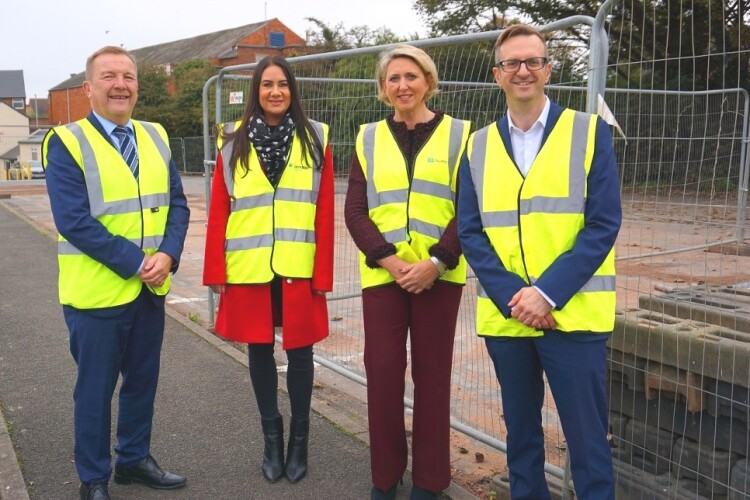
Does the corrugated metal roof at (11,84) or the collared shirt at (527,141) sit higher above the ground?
the corrugated metal roof at (11,84)

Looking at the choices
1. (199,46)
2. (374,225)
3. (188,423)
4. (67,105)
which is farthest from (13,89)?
(374,225)

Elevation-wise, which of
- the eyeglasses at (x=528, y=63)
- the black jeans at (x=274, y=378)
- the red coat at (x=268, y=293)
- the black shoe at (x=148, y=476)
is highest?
the eyeglasses at (x=528, y=63)

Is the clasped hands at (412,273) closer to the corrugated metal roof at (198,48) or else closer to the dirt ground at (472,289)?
the dirt ground at (472,289)

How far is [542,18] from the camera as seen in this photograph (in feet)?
86.1

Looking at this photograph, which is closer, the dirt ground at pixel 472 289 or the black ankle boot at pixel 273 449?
the dirt ground at pixel 472 289

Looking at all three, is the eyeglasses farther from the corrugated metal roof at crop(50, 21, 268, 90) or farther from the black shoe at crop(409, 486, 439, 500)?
the corrugated metal roof at crop(50, 21, 268, 90)

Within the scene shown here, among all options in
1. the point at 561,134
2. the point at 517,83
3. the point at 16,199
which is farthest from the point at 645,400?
the point at 16,199

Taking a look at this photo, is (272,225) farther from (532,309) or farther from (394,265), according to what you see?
(532,309)

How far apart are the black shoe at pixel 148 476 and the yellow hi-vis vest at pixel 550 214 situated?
198 cm

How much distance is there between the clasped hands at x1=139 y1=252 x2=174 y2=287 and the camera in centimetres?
349

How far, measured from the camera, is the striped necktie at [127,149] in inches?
140

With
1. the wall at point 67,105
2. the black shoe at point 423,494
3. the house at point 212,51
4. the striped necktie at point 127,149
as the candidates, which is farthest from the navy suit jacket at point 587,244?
the wall at point 67,105

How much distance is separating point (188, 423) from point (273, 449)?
39.1 inches

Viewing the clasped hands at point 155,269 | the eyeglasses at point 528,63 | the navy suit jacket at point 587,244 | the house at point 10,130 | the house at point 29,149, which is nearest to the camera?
the navy suit jacket at point 587,244
